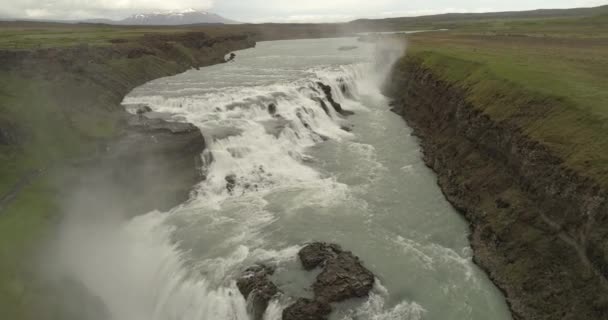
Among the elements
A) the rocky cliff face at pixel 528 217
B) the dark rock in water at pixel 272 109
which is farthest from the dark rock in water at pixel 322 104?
the rocky cliff face at pixel 528 217

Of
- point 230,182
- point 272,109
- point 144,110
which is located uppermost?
point 144,110

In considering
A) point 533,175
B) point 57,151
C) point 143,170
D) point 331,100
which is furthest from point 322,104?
point 533,175

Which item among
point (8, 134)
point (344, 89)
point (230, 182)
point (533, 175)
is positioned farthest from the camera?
point (344, 89)

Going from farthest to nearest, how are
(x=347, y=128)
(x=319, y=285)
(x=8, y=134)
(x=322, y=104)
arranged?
(x=322, y=104), (x=347, y=128), (x=8, y=134), (x=319, y=285)

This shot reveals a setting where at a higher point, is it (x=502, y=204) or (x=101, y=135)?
(x=101, y=135)

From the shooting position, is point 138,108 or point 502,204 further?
point 138,108

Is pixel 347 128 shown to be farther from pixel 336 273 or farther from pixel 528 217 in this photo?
pixel 336 273

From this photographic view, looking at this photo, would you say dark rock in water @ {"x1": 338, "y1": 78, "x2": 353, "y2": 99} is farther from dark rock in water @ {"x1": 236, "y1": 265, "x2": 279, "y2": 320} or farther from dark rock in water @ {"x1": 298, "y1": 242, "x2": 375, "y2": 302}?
dark rock in water @ {"x1": 236, "y1": 265, "x2": 279, "y2": 320}
